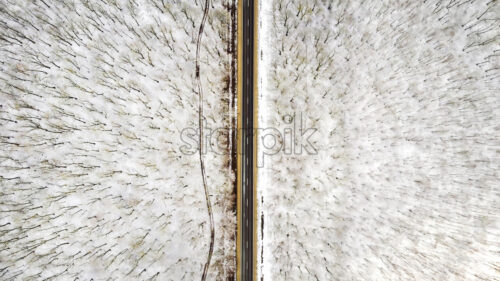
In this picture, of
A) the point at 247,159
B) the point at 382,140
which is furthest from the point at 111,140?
the point at 382,140

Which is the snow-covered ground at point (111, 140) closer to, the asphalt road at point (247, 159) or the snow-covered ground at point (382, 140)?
the asphalt road at point (247, 159)

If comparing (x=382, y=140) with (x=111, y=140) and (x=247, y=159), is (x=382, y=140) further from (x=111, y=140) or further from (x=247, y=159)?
(x=111, y=140)

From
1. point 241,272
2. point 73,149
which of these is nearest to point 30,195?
point 73,149

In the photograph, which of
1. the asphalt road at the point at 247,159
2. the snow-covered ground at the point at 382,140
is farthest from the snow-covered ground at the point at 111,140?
the snow-covered ground at the point at 382,140

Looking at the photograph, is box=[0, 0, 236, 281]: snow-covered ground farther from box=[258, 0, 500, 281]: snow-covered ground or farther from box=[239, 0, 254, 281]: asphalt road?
box=[258, 0, 500, 281]: snow-covered ground

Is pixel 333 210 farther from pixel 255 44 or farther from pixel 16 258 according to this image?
pixel 16 258

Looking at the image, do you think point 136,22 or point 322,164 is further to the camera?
point 322,164
